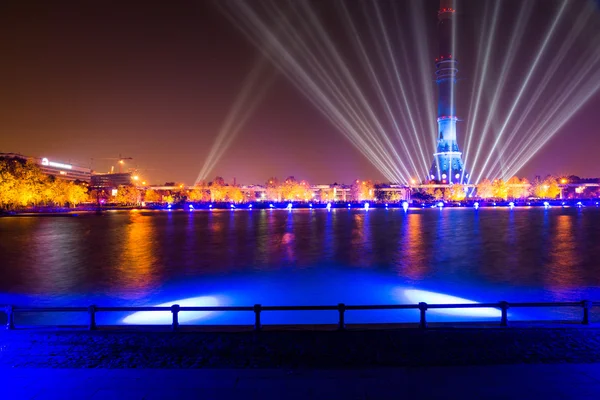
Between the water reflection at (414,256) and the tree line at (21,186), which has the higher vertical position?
the tree line at (21,186)

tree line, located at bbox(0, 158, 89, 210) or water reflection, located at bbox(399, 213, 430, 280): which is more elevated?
tree line, located at bbox(0, 158, 89, 210)

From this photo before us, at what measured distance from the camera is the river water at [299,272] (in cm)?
1700

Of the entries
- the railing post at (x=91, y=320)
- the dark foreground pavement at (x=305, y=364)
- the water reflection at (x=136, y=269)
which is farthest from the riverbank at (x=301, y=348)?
the water reflection at (x=136, y=269)

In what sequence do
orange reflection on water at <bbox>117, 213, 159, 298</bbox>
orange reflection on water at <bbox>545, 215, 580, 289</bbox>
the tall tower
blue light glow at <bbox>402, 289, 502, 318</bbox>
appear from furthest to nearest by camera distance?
the tall tower
orange reflection on water at <bbox>545, 215, 580, 289</bbox>
orange reflection on water at <bbox>117, 213, 159, 298</bbox>
blue light glow at <bbox>402, 289, 502, 318</bbox>

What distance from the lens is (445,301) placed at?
16406 millimetres

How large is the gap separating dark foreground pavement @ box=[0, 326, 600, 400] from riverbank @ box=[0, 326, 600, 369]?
0.07 ft

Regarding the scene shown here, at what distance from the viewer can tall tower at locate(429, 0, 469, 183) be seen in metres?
182

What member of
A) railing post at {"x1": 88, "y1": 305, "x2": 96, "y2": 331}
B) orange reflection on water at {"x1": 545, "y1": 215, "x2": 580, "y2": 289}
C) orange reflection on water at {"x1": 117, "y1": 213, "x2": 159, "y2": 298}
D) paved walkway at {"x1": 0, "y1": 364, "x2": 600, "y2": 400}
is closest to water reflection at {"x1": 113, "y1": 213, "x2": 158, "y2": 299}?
orange reflection on water at {"x1": 117, "y1": 213, "x2": 159, "y2": 298}

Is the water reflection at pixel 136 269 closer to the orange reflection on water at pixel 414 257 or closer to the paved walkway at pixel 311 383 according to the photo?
the paved walkway at pixel 311 383

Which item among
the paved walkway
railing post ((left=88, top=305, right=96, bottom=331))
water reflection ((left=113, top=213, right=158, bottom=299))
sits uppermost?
railing post ((left=88, top=305, right=96, bottom=331))

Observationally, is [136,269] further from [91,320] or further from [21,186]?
[21,186]

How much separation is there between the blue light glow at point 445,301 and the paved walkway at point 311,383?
5149 millimetres

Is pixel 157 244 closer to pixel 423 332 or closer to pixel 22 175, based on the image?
pixel 423 332

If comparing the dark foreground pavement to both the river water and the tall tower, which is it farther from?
the tall tower
